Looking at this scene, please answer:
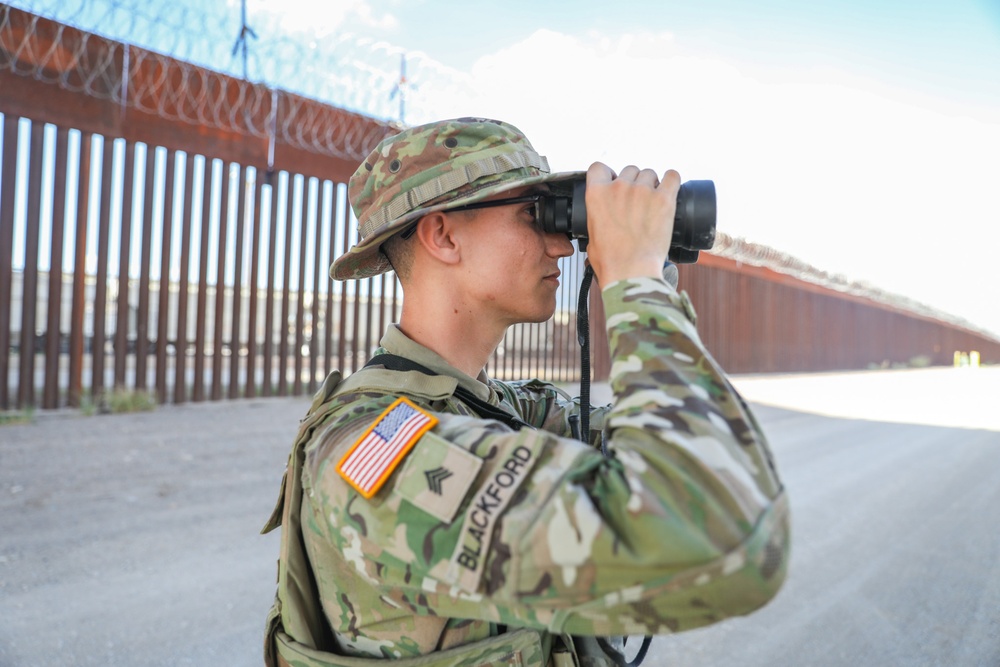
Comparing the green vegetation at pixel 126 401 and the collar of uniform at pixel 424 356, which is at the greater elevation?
the collar of uniform at pixel 424 356

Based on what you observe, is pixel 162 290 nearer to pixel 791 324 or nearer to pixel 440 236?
pixel 440 236

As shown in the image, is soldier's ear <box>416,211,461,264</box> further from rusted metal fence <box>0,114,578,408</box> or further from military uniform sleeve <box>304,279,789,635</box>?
rusted metal fence <box>0,114,578,408</box>

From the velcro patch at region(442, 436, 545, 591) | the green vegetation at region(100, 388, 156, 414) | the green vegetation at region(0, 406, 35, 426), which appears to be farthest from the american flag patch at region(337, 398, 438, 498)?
the green vegetation at region(100, 388, 156, 414)

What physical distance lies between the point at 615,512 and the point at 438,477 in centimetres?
24

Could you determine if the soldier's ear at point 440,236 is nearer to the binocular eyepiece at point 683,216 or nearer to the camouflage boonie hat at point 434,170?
the camouflage boonie hat at point 434,170

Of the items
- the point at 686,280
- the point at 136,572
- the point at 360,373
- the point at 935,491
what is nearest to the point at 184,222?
the point at 136,572

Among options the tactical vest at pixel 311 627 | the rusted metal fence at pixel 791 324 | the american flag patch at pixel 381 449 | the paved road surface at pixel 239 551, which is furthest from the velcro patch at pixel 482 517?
the rusted metal fence at pixel 791 324

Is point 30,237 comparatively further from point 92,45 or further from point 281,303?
point 281,303

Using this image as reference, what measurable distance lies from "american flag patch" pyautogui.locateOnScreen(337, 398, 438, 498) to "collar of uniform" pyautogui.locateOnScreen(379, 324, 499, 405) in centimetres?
30

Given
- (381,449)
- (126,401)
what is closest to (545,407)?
(381,449)

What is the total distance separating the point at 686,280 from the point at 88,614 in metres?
12.7

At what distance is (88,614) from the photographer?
113 inches

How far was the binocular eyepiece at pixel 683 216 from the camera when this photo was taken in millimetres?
1118

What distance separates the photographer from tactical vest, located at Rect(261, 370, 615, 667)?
3.62 feet
